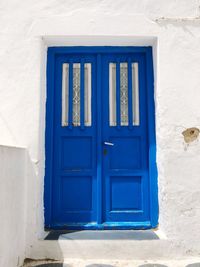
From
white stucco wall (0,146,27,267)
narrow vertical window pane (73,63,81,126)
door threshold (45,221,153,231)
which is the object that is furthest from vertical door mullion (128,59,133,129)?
white stucco wall (0,146,27,267)

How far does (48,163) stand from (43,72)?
1041 mm

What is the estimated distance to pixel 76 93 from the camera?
3.75 metres

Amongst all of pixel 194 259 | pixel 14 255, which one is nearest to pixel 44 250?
pixel 14 255

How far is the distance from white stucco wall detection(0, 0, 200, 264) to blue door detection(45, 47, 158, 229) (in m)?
0.17

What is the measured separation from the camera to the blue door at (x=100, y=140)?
3.54 m

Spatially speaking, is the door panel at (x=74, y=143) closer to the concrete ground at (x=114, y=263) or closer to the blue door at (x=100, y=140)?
the blue door at (x=100, y=140)

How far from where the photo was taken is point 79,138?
3.66 m

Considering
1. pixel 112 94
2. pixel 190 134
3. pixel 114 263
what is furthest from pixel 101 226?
pixel 112 94

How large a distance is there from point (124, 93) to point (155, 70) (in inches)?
18.0

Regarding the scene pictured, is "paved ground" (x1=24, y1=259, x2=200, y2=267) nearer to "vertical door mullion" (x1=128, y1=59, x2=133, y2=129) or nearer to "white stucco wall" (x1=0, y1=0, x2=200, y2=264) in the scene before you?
"white stucco wall" (x1=0, y1=0, x2=200, y2=264)

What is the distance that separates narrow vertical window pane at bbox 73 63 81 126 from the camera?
3713 millimetres

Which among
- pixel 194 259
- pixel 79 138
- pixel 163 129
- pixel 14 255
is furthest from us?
pixel 79 138

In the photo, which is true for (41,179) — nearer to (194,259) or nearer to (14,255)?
(14,255)

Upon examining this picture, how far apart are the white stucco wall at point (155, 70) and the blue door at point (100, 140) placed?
17 centimetres
